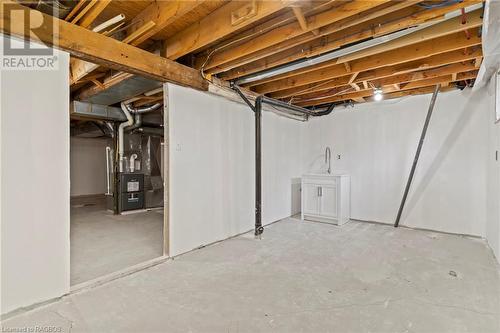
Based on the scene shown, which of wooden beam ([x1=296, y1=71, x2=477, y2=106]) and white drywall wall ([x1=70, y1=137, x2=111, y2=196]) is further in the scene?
white drywall wall ([x1=70, y1=137, x2=111, y2=196])

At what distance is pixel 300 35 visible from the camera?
2.33 metres

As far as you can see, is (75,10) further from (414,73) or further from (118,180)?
(118,180)

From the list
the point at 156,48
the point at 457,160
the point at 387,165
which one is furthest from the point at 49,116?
the point at 457,160

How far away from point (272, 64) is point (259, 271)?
2185 millimetres

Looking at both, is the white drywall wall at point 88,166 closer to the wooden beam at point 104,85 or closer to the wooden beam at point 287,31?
the wooden beam at point 104,85

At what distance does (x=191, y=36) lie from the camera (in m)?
2.42

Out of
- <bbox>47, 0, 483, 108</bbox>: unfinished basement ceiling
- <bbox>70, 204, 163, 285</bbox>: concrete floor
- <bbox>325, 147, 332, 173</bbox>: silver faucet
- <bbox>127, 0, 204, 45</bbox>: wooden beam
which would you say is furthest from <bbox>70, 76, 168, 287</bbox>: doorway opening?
<bbox>325, 147, 332, 173</bbox>: silver faucet

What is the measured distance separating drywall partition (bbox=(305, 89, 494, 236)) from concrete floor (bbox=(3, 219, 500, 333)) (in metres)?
0.79

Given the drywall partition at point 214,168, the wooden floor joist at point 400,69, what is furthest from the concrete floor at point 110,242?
the wooden floor joist at point 400,69

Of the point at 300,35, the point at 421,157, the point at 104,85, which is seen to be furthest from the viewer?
the point at 421,157

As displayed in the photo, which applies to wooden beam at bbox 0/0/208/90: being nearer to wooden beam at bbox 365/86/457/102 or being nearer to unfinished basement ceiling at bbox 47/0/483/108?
unfinished basement ceiling at bbox 47/0/483/108

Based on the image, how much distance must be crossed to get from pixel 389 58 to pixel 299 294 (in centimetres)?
254

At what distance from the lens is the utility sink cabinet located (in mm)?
4199

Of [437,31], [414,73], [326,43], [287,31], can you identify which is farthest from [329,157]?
[287,31]
